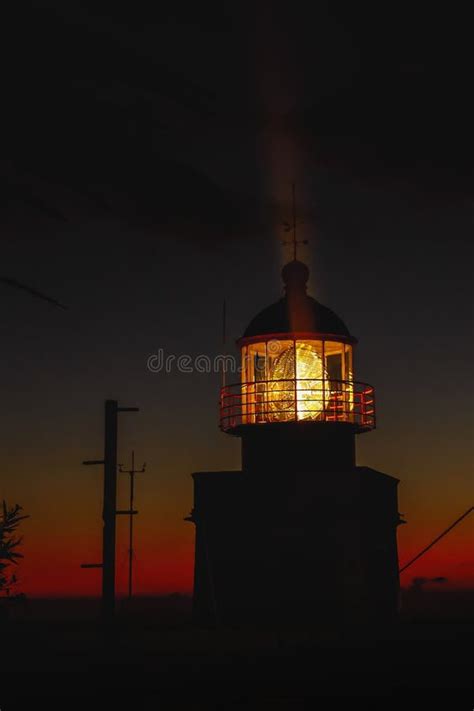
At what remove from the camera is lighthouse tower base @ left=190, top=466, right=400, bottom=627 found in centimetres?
2567

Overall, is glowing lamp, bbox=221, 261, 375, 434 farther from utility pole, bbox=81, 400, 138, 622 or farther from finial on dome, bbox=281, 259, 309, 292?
utility pole, bbox=81, 400, 138, 622

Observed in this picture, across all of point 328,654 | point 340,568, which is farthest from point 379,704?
point 340,568

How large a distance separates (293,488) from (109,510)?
612 centimetres

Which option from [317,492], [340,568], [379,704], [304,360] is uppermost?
[304,360]

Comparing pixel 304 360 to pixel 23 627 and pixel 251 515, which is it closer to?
pixel 251 515

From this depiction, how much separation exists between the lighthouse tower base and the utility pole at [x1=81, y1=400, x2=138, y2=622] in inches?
234

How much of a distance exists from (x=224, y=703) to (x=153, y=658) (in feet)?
9.64

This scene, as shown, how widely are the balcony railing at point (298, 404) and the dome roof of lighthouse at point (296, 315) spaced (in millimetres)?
1178

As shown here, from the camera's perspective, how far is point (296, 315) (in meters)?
26.5

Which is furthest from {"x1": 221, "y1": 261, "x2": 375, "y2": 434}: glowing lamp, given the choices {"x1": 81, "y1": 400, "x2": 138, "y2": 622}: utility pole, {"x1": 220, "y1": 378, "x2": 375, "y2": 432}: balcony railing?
{"x1": 81, "y1": 400, "x2": 138, "y2": 622}: utility pole

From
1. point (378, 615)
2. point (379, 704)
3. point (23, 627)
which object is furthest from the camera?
point (378, 615)

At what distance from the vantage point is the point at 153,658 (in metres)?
19.0

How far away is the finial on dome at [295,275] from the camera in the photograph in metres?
27.3

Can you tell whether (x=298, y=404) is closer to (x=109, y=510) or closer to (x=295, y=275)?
(x=295, y=275)
